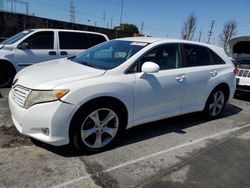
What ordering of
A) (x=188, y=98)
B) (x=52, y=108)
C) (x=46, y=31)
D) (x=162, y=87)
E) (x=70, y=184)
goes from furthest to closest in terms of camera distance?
(x=46, y=31) → (x=188, y=98) → (x=162, y=87) → (x=52, y=108) → (x=70, y=184)

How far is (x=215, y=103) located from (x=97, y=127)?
9.81 feet

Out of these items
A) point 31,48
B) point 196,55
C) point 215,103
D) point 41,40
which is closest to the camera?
point 196,55

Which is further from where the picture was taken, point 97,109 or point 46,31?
point 46,31

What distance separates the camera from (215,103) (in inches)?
215

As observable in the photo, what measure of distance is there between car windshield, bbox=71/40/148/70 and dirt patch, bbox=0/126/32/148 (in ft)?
4.80

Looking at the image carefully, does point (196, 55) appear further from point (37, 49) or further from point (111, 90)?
point (37, 49)

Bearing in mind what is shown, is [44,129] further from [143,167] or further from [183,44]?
[183,44]

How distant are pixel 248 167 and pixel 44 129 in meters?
2.76

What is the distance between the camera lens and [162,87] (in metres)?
4.09

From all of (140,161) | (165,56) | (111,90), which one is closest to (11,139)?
(111,90)

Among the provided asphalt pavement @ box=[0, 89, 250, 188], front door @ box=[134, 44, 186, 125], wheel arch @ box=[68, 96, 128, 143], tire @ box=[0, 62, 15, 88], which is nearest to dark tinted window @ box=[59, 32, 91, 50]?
tire @ box=[0, 62, 15, 88]

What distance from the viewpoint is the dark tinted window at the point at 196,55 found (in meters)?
4.70

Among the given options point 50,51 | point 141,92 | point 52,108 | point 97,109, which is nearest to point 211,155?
point 141,92

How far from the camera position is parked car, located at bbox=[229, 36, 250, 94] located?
24.1 ft
